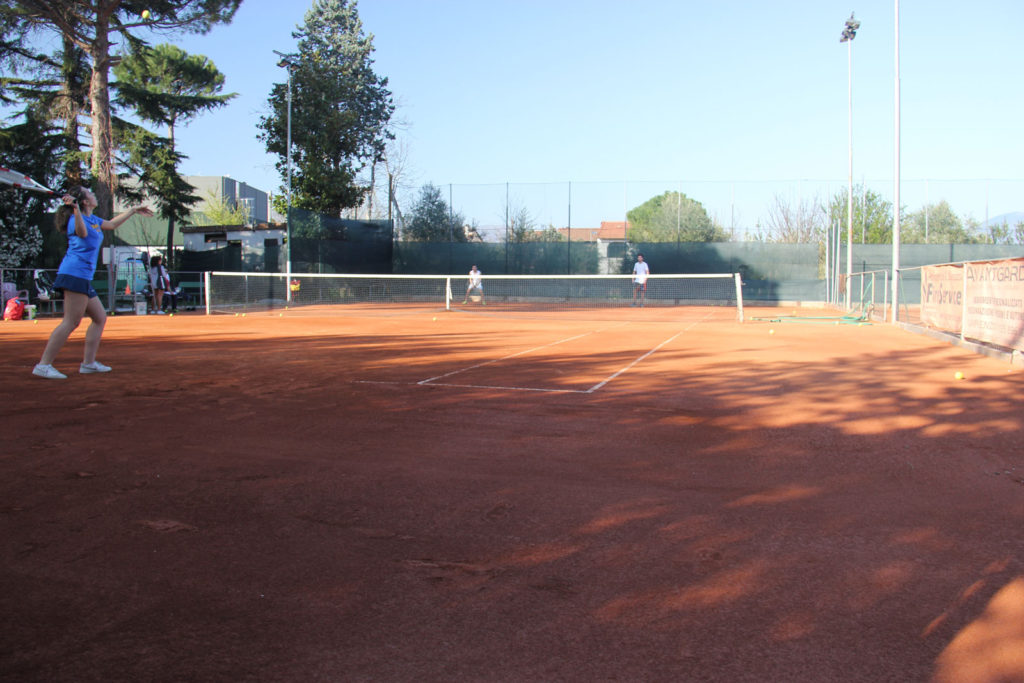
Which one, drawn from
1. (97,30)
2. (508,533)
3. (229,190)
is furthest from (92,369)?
(229,190)

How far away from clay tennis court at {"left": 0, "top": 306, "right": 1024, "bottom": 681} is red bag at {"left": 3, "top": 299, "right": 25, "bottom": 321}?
13.7 m

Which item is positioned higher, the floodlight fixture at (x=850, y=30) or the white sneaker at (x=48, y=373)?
the floodlight fixture at (x=850, y=30)

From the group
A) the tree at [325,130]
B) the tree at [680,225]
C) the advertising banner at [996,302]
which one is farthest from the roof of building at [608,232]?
the advertising banner at [996,302]

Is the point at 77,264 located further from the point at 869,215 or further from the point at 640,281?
the point at 869,215

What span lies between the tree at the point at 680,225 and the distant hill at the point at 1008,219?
46.6 feet

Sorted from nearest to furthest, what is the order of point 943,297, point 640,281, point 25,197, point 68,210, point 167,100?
point 68,210
point 943,297
point 640,281
point 25,197
point 167,100

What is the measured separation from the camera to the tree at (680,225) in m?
35.2

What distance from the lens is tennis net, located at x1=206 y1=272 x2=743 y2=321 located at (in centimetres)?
2464

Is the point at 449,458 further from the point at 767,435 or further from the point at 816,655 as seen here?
the point at 816,655

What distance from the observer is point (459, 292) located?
30984mm

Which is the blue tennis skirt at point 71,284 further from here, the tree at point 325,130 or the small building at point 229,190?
the small building at point 229,190

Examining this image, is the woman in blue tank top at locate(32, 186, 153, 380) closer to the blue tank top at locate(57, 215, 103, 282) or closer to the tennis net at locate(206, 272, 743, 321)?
the blue tank top at locate(57, 215, 103, 282)

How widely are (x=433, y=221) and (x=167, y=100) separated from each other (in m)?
12.1

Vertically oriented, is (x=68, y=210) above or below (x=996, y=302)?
above
